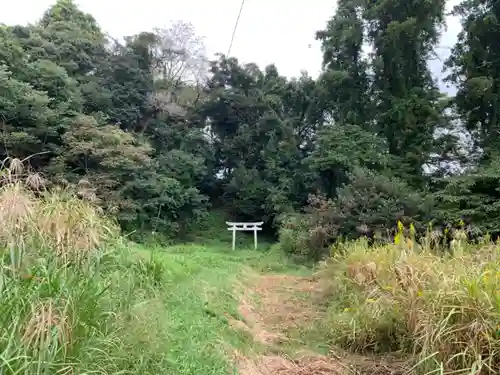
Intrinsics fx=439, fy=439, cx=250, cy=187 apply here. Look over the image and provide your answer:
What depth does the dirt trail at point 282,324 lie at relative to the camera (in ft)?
12.5

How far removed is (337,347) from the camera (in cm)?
437

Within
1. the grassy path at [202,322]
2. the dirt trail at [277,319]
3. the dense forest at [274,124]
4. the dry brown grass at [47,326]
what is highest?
the dense forest at [274,124]

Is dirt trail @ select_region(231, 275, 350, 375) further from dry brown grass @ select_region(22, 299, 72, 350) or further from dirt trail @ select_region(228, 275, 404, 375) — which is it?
dry brown grass @ select_region(22, 299, 72, 350)

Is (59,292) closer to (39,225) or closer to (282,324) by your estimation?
(39,225)

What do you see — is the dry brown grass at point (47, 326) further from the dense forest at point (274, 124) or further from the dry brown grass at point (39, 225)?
the dense forest at point (274, 124)

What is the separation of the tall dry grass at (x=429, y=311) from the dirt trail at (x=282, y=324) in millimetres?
334

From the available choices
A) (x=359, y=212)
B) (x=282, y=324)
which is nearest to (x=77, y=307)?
(x=282, y=324)

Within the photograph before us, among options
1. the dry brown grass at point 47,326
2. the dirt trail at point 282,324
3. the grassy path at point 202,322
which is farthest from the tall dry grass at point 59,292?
the dirt trail at point 282,324

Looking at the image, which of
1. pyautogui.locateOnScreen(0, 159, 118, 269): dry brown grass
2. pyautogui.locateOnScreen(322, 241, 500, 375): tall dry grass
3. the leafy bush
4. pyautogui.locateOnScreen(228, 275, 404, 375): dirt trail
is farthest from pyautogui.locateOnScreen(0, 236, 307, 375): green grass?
the leafy bush

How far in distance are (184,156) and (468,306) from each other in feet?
55.3

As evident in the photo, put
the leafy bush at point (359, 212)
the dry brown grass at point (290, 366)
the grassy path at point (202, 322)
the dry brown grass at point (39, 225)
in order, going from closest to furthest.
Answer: the dry brown grass at point (39, 225) → the grassy path at point (202, 322) → the dry brown grass at point (290, 366) → the leafy bush at point (359, 212)

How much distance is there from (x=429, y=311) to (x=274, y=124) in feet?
59.9

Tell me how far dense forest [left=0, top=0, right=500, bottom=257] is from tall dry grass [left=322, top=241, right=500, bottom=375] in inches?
223

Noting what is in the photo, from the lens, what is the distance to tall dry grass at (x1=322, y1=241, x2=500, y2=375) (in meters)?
2.88
